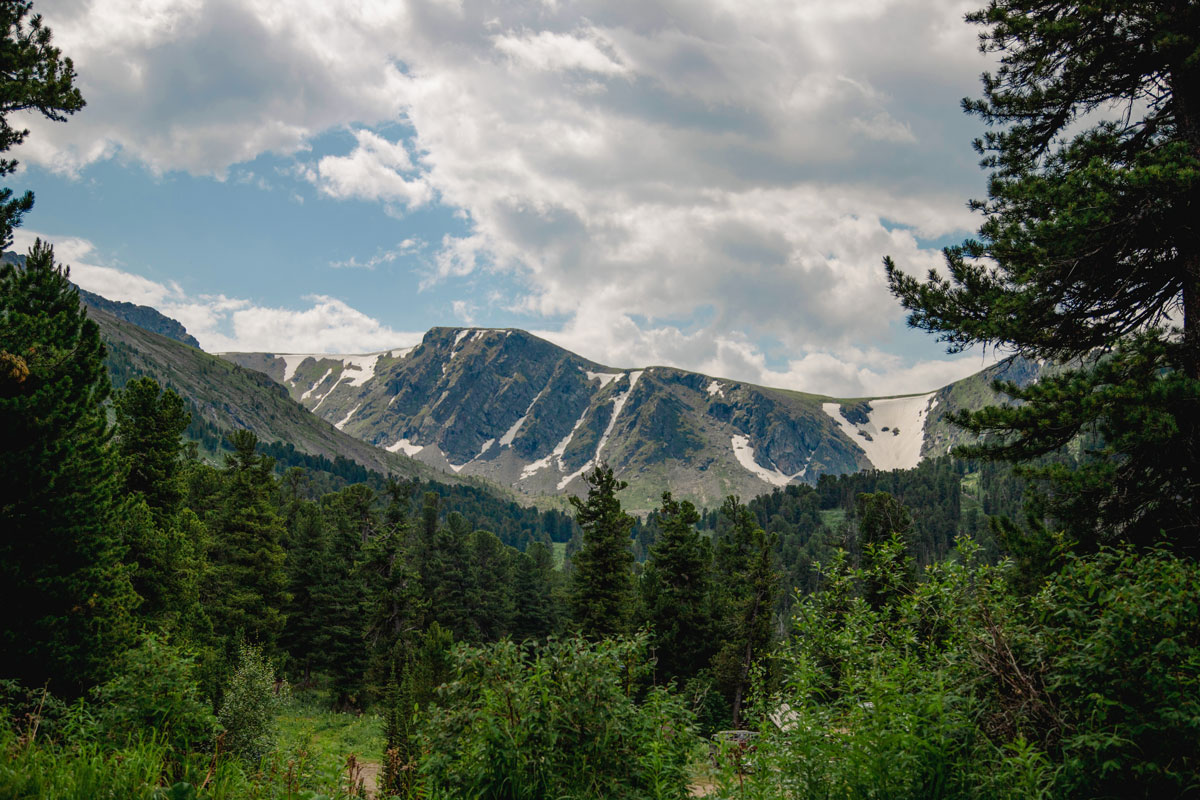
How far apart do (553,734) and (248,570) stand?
38236mm

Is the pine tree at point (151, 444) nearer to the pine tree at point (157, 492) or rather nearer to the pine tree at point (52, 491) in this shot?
the pine tree at point (157, 492)

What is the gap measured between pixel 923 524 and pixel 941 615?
556 ft

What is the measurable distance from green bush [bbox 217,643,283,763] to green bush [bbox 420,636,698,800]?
1566 cm

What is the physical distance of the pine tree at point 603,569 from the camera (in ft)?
113

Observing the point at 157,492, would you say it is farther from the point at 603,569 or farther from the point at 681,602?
the point at 681,602

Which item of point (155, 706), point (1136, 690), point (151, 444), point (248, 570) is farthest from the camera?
point (248, 570)

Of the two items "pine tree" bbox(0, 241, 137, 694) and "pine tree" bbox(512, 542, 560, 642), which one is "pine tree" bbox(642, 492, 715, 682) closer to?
"pine tree" bbox(512, 542, 560, 642)

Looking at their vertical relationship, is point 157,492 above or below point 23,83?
below

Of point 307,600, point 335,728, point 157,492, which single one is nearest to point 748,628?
point 335,728

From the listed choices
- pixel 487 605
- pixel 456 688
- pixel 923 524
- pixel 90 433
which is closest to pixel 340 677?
pixel 487 605

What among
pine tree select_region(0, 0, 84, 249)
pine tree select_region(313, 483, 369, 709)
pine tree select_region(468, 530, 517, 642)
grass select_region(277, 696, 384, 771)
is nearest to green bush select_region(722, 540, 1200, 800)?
pine tree select_region(0, 0, 84, 249)

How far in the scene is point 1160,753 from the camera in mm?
5434

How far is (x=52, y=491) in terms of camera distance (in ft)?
47.7

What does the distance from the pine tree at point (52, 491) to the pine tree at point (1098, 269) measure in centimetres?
1809
